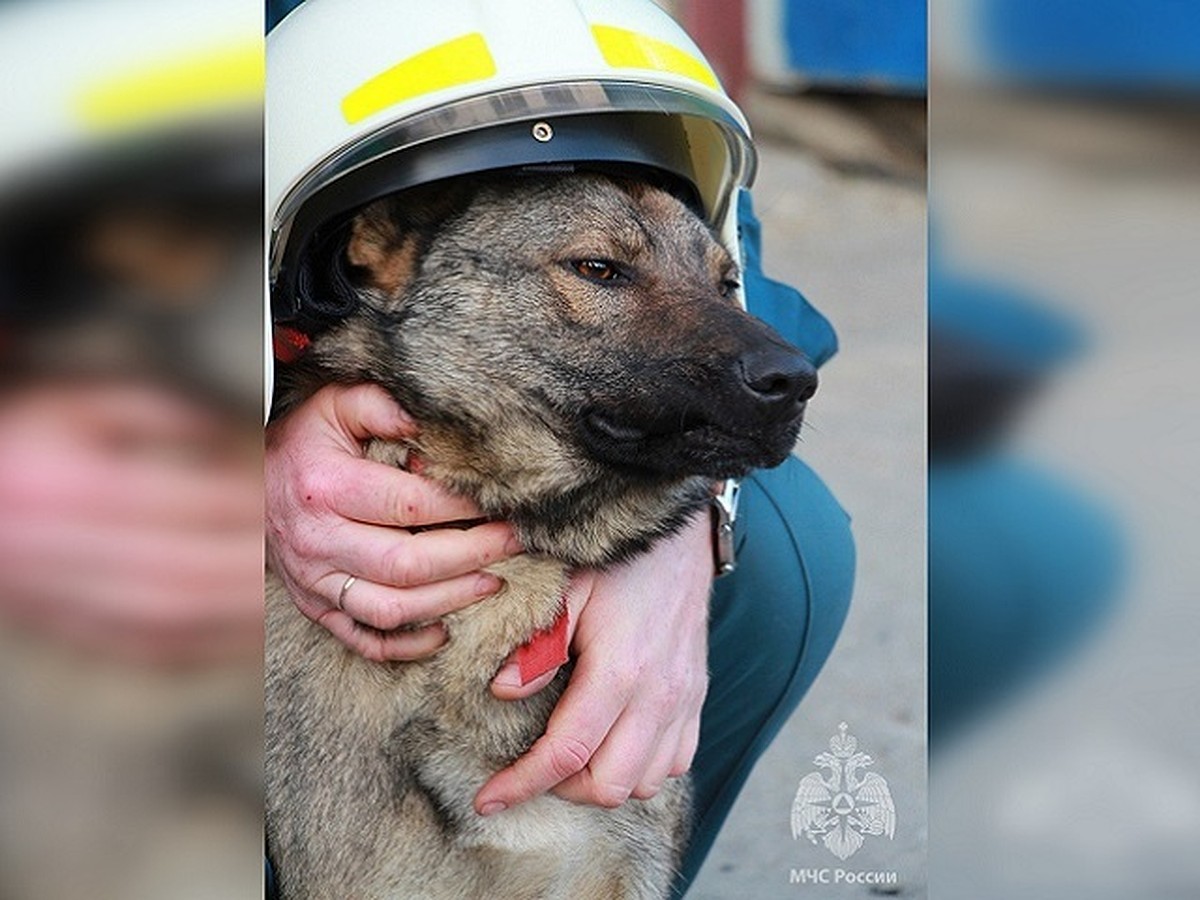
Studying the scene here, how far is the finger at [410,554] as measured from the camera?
267 centimetres

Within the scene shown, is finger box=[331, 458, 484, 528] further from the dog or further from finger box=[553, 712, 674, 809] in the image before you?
finger box=[553, 712, 674, 809]

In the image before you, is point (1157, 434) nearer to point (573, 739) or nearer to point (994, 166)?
point (994, 166)

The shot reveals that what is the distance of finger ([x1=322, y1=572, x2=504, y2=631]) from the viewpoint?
268cm

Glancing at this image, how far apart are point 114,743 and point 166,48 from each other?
1133mm

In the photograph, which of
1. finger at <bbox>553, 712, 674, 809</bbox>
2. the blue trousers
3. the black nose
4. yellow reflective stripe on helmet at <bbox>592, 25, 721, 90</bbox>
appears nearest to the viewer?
the black nose

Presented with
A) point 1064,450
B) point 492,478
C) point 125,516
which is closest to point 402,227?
point 492,478

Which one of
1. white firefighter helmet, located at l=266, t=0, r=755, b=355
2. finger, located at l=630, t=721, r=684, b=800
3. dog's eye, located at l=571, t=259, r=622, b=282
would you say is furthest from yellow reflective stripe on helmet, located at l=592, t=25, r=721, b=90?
finger, located at l=630, t=721, r=684, b=800

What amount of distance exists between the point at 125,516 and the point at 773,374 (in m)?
1.07

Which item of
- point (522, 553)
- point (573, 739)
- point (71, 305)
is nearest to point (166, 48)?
point (71, 305)

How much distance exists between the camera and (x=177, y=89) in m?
2.78

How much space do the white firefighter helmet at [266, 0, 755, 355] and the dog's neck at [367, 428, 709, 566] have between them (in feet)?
0.97

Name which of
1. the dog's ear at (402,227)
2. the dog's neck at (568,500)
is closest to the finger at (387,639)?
the dog's neck at (568,500)

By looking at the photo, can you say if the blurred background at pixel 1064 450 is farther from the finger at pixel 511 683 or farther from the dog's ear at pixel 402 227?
the dog's ear at pixel 402 227

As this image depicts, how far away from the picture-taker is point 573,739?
2.73 meters
